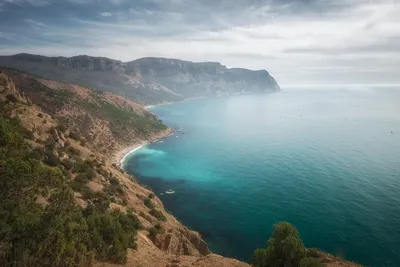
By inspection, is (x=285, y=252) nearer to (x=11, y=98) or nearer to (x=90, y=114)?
(x=11, y=98)

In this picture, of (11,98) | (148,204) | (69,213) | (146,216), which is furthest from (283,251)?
(11,98)

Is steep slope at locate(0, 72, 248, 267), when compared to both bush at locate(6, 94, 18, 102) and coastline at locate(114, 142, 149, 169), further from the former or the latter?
coastline at locate(114, 142, 149, 169)

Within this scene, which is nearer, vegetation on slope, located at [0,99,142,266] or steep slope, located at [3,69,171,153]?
vegetation on slope, located at [0,99,142,266]

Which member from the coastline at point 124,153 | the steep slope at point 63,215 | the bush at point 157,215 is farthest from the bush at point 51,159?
the coastline at point 124,153

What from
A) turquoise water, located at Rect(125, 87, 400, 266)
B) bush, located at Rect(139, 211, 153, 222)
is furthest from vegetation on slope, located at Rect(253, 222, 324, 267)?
turquoise water, located at Rect(125, 87, 400, 266)

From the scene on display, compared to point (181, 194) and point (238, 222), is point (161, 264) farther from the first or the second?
point (181, 194)
